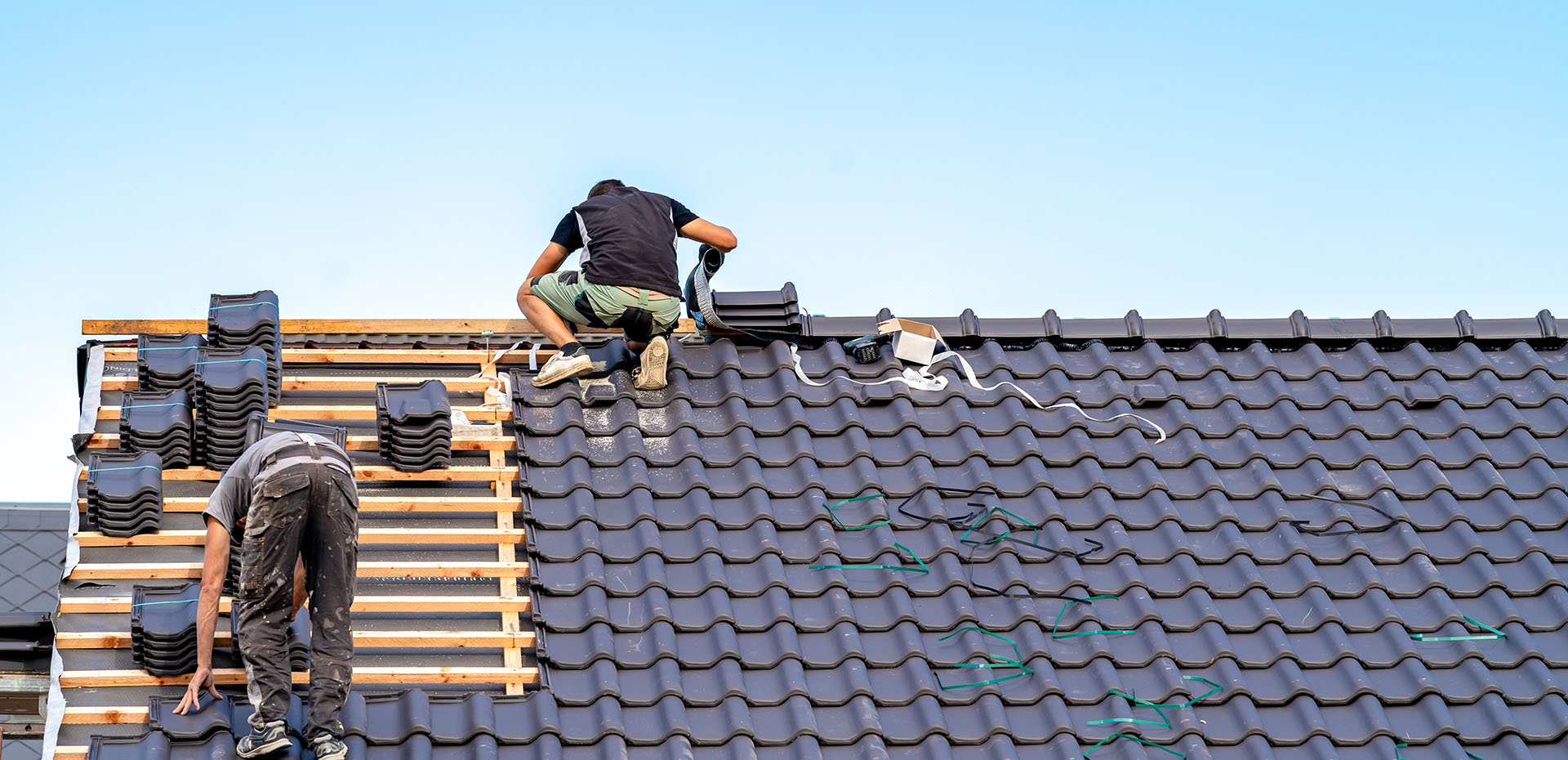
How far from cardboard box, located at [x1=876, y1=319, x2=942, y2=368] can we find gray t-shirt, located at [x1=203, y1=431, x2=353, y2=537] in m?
3.30

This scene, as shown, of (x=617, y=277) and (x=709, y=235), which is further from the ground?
(x=709, y=235)

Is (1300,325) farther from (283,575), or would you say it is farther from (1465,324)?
(283,575)

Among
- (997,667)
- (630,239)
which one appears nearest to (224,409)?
(630,239)

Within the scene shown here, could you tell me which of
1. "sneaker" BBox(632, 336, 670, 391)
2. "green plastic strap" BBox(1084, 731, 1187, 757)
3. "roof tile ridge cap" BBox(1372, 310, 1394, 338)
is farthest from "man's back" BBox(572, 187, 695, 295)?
"roof tile ridge cap" BBox(1372, 310, 1394, 338)

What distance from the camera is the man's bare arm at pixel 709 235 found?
8.13 meters

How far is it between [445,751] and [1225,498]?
3.62 m

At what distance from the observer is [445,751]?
543cm

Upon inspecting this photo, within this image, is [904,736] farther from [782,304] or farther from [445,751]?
[782,304]

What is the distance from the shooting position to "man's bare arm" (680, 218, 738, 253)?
320 inches

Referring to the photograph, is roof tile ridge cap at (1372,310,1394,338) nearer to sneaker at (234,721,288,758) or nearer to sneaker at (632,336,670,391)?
sneaker at (632,336,670,391)

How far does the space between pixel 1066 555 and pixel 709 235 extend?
2681mm

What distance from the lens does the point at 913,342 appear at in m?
7.91

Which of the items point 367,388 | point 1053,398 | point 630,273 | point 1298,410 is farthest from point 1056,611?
point 367,388

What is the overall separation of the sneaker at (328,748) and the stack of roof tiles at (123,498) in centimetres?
166
